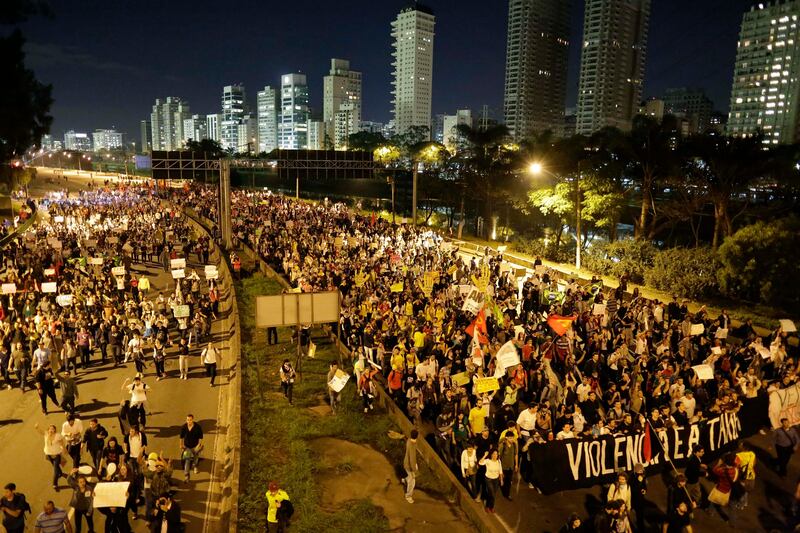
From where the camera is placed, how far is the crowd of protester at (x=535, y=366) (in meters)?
10.6

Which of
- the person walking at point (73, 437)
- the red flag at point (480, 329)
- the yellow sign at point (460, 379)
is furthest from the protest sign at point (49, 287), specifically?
the yellow sign at point (460, 379)

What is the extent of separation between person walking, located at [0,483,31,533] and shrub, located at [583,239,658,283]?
27789mm

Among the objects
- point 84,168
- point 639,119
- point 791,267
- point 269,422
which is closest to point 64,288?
point 269,422

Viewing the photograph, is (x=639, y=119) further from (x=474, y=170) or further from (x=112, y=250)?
(x=112, y=250)

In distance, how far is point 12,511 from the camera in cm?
873

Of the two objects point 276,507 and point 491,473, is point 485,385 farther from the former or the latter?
point 276,507

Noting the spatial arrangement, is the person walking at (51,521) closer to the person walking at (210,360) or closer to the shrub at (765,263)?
the person walking at (210,360)

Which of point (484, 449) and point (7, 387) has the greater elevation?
point (484, 449)

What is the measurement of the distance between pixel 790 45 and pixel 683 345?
586 feet

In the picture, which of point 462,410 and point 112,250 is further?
point 112,250

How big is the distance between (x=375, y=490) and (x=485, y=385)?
2.95 meters

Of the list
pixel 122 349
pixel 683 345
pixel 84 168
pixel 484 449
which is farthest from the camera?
pixel 84 168

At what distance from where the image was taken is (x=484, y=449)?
10445 millimetres

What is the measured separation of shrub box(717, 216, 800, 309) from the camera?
76.3 feet
